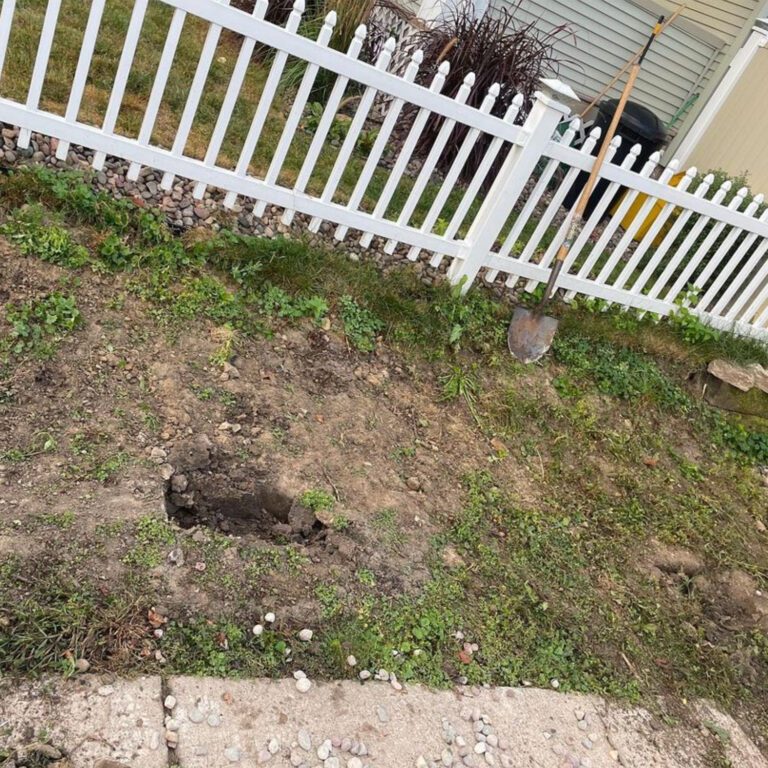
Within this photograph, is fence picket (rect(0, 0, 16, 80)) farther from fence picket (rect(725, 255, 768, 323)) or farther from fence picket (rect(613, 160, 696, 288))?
fence picket (rect(725, 255, 768, 323))

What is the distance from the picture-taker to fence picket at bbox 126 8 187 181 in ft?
10.9

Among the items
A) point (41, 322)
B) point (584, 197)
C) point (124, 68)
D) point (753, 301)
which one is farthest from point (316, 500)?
point (753, 301)

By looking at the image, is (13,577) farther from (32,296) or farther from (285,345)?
(285,345)

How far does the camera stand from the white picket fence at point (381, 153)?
3.39m

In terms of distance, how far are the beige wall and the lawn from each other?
4535 mm

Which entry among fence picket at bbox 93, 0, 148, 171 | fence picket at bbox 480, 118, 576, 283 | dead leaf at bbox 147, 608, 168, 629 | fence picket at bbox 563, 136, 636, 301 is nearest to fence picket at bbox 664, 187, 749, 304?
fence picket at bbox 563, 136, 636, 301

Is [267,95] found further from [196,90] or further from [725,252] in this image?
[725,252]

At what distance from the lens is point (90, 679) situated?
2.07 metres

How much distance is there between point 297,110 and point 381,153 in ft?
2.47

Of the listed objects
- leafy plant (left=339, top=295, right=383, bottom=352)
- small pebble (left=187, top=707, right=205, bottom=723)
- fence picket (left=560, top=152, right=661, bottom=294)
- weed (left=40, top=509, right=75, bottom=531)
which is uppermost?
fence picket (left=560, top=152, right=661, bottom=294)

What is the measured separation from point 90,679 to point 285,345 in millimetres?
1970

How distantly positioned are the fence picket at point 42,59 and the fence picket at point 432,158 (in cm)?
201

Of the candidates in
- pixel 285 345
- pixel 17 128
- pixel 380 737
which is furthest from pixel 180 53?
pixel 380 737

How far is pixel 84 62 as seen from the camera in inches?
132
